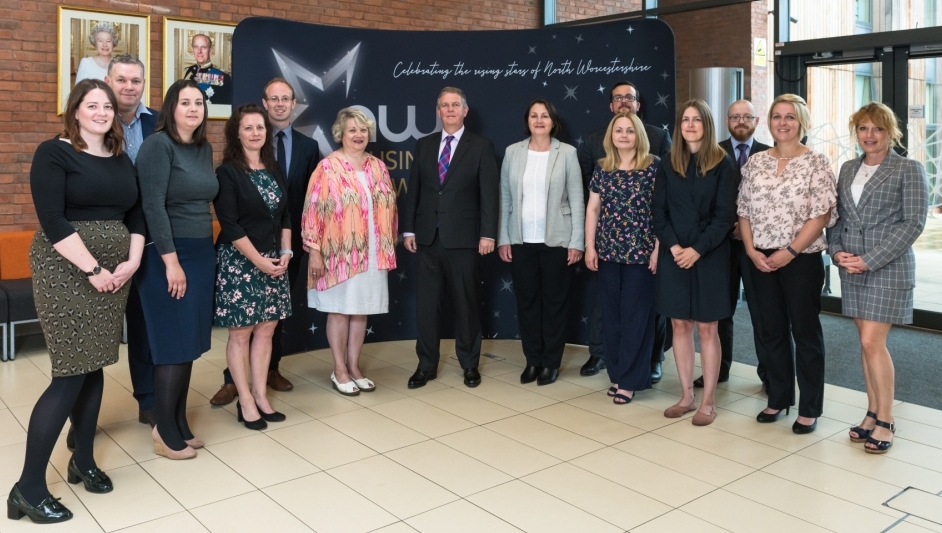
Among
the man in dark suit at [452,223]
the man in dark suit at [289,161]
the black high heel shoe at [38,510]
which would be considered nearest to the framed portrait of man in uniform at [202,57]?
the man in dark suit at [289,161]

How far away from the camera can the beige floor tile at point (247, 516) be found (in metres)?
2.86

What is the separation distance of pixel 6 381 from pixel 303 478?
8.64ft

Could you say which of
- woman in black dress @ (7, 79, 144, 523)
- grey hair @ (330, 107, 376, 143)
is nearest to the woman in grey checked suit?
grey hair @ (330, 107, 376, 143)

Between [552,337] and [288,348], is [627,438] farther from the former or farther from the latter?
[288,348]

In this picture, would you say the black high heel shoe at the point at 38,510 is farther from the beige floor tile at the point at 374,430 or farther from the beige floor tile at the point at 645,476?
the beige floor tile at the point at 645,476

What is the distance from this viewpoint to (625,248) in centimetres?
426

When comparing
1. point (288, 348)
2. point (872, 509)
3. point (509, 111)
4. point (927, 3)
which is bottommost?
point (872, 509)

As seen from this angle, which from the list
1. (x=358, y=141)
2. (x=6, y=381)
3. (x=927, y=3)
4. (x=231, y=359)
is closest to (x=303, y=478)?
(x=231, y=359)

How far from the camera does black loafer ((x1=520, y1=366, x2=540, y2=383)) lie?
15.8 feet

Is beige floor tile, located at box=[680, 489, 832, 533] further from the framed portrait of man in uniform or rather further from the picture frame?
the picture frame

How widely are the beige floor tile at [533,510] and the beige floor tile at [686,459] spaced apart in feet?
2.10

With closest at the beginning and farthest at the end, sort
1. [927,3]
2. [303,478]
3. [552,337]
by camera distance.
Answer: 1. [303,478]
2. [552,337]
3. [927,3]

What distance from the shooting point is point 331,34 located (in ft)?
16.6

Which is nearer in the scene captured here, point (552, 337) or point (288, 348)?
point (552, 337)
